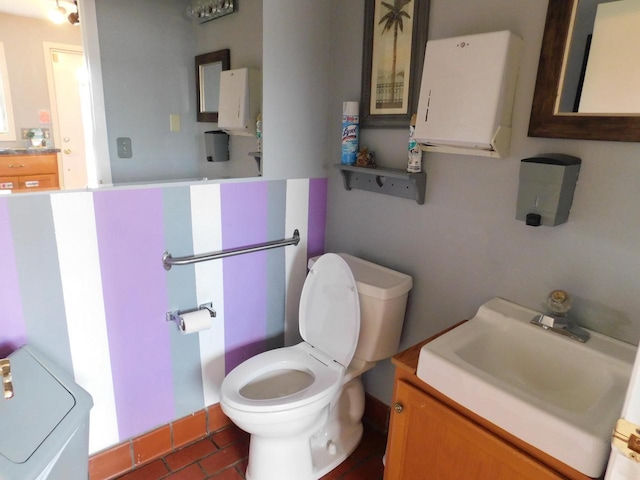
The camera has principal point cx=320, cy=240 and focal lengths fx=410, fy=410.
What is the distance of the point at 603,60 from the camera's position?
3.49 feet

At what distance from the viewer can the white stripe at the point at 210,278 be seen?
1623mm

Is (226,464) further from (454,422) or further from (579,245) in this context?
(579,245)

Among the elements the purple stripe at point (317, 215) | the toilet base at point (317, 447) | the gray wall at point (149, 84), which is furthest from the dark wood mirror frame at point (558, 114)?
the gray wall at point (149, 84)

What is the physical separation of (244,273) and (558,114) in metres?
1.30

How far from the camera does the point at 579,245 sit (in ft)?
3.87

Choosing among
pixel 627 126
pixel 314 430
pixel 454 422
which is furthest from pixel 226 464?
pixel 627 126

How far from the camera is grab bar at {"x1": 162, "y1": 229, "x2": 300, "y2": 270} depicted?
5.13ft

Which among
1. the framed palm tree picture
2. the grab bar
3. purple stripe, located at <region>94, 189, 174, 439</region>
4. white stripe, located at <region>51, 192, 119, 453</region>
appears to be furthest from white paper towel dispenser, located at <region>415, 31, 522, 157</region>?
white stripe, located at <region>51, 192, 119, 453</region>

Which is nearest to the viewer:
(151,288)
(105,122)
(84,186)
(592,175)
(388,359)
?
(592,175)

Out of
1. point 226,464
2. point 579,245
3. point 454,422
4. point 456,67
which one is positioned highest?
point 456,67

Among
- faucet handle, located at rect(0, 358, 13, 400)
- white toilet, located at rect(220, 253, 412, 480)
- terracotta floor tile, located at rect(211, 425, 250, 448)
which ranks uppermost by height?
faucet handle, located at rect(0, 358, 13, 400)

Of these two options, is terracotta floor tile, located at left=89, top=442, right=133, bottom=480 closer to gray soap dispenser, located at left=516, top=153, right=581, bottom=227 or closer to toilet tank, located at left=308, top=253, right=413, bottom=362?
toilet tank, located at left=308, top=253, right=413, bottom=362

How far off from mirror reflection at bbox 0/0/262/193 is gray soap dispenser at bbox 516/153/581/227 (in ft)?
3.51

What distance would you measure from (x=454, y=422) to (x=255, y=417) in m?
0.65
